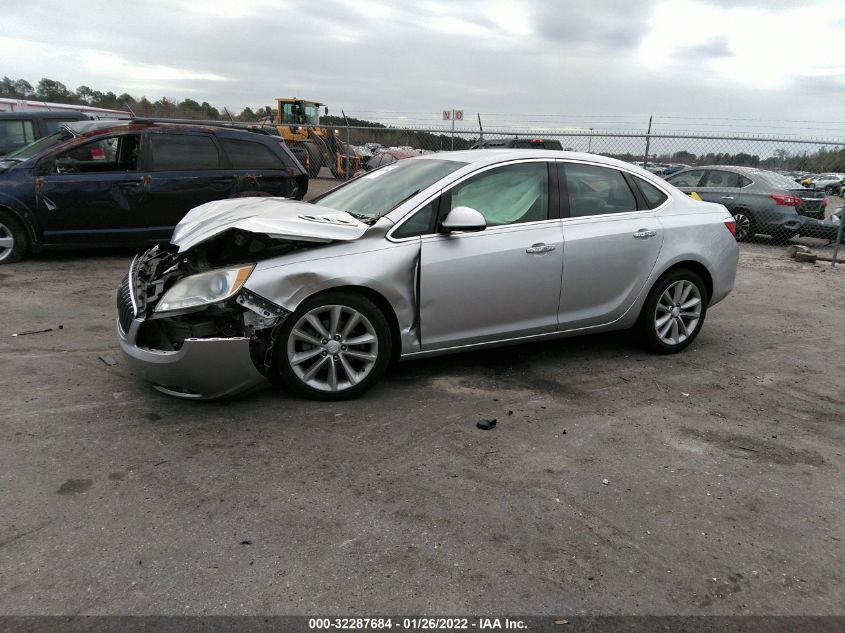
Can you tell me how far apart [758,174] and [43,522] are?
13.3m

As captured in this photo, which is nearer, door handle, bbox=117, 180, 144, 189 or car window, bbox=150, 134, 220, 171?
door handle, bbox=117, 180, 144, 189

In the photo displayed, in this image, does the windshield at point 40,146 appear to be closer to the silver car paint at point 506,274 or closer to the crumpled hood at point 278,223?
the crumpled hood at point 278,223

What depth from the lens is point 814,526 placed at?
3.09 m

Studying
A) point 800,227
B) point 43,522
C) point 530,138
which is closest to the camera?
point 43,522

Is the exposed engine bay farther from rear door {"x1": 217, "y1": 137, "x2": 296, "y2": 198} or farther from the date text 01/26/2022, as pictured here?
rear door {"x1": 217, "y1": 137, "x2": 296, "y2": 198}

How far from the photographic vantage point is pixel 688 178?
13602mm

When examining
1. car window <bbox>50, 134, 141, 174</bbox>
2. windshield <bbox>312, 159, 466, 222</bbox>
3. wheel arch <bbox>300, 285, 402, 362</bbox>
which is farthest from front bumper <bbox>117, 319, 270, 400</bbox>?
car window <bbox>50, 134, 141, 174</bbox>

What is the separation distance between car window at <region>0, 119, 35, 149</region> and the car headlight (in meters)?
9.25

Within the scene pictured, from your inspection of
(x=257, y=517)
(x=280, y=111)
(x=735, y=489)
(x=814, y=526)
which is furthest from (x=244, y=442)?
(x=280, y=111)

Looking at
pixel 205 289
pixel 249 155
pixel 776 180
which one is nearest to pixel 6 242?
pixel 249 155

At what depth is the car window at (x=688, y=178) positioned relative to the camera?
13422 mm

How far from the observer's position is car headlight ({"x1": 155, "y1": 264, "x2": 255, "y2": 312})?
3.87 m

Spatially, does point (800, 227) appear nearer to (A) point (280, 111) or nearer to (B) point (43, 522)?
(B) point (43, 522)

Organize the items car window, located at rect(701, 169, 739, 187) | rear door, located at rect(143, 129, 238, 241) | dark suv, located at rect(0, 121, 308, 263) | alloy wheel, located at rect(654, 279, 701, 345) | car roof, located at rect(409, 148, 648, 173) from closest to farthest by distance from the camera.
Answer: car roof, located at rect(409, 148, 648, 173), alloy wheel, located at rect(654, 279, 701, 345), dark suv, located at rect(0, 121, 308, 263), rear door, located at rect(143, 129, 238, 241), car window, located at rect(701, 169, 739, 187)
